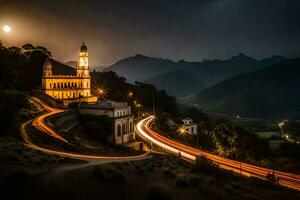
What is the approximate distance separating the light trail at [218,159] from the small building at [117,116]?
4.70 m

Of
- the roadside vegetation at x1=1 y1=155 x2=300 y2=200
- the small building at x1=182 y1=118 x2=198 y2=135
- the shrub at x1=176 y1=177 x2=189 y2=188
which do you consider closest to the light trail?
the roadside vegetation at x1=1 y1=155 x2=300 y2=200

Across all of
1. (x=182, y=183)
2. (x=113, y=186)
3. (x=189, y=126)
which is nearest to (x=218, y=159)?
(x=182, y=183)

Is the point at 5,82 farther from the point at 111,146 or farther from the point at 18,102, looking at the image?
the point at 111,146

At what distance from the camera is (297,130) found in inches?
6663

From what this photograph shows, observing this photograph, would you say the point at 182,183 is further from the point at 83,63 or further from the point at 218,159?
the point at 83,63

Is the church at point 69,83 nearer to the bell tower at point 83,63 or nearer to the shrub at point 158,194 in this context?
the bell tower at point 83,63

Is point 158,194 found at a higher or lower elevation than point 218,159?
higher

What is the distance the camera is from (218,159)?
44.2m

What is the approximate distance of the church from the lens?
3253 inches

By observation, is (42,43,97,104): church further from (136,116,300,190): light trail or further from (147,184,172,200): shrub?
(147,184,172,200): shrub

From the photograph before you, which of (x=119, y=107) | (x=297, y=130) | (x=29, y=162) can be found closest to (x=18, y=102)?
(x=29, y=162)

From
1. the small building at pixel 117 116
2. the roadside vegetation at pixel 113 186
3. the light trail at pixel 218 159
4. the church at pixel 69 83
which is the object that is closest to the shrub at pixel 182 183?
the roadside vegetation at pixel 113 186

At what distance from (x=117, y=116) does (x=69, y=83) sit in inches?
1546

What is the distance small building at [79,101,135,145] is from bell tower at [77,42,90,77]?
128ft
